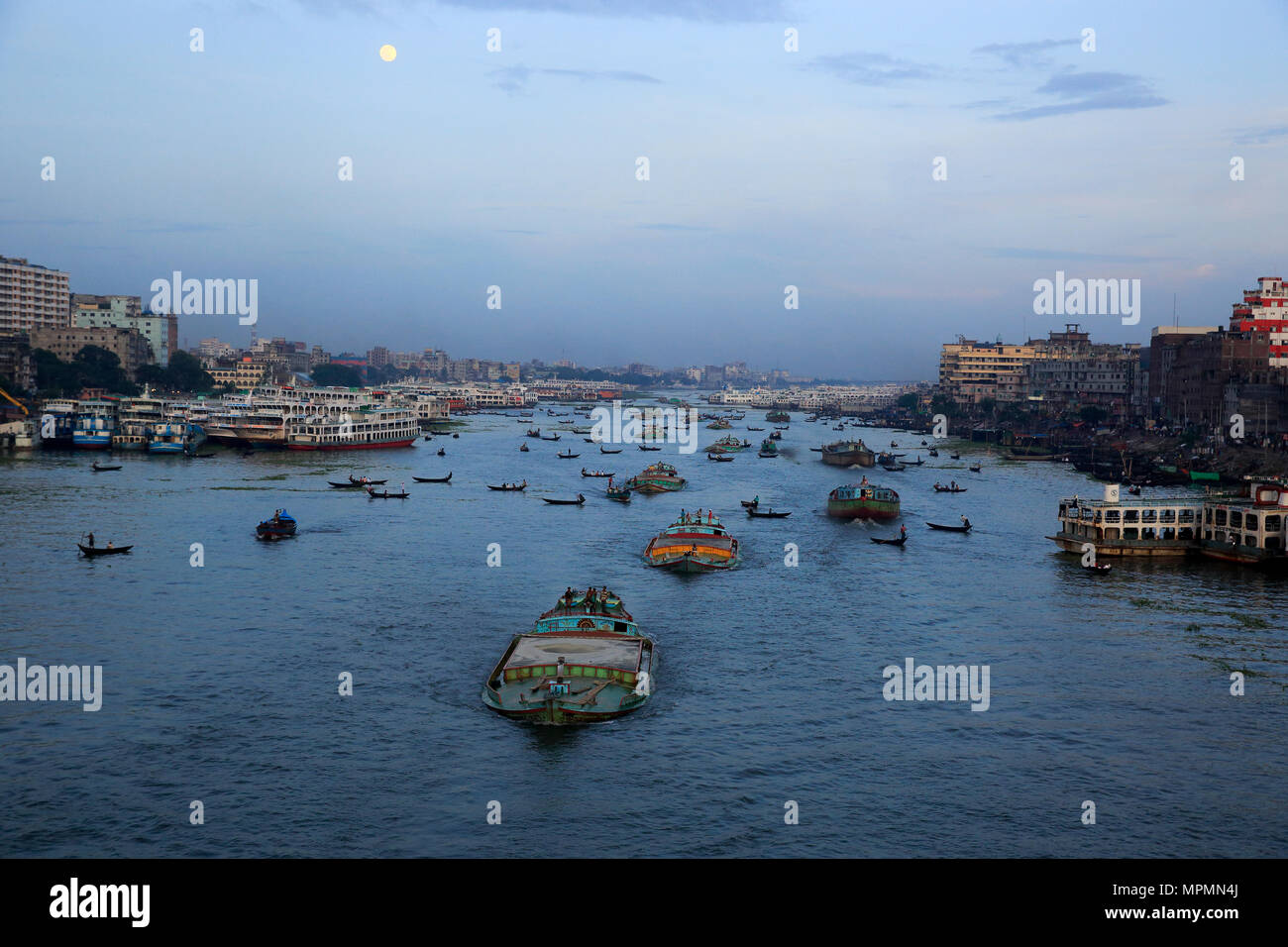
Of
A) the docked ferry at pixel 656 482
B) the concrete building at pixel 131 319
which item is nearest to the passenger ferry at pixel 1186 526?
the docked ferry at pixel 656 482

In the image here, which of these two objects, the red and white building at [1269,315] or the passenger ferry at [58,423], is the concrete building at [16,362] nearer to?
the passenger ferry at [58,423]

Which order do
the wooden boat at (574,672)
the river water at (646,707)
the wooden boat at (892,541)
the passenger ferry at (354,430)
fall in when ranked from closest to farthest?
the river water at (646,707)
the wooden boat at (574,672)
the wooden boat at (892,541)
the passenger ferry at (354,430)

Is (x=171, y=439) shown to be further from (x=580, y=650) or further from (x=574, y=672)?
(x=574, y=672)

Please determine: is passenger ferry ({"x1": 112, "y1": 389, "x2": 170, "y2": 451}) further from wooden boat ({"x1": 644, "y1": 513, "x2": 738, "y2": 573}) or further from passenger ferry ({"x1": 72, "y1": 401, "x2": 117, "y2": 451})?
wooden boat ({"x1": 644, "y1": 513, "x2": 738, "y2": 573})

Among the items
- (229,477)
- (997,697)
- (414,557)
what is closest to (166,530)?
(414,557)

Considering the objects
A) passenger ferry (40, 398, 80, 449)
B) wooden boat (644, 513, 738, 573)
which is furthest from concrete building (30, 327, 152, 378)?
wooden boat (644, 513, 738, 573)

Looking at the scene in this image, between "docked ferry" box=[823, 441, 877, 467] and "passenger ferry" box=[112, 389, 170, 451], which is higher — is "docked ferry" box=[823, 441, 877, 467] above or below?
below
